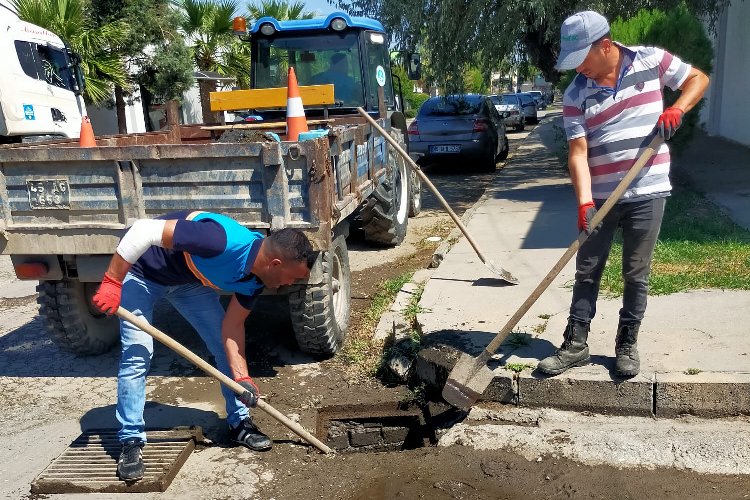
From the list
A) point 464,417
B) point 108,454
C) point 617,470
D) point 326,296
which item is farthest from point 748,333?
point 108,454

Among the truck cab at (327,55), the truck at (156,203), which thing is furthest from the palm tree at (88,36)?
the truck at (156,203)

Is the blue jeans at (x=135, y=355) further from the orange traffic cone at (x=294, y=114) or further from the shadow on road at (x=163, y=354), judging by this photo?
the orange traffic cone at (x=294, y=114)

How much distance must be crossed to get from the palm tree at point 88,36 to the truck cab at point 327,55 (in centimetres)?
901

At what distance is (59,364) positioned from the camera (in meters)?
5.46

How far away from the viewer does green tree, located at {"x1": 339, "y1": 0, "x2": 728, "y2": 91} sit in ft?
34.8

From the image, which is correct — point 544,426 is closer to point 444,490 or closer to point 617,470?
point 617,470

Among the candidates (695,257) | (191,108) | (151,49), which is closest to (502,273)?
(695,257)

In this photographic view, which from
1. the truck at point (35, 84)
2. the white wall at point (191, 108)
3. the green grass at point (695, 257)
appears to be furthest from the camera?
the white wall at point (191, 108)

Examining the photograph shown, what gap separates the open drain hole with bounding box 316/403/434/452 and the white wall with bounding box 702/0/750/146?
43.1ft

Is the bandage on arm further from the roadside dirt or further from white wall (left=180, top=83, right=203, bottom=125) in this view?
white wall (left=180, top=83, right=203, bottom=125)

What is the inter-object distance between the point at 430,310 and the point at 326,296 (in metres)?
0.99

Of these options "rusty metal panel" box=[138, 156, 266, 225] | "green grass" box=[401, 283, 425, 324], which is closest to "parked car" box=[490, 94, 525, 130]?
"green grass" box=[401, 283, 425, 324]

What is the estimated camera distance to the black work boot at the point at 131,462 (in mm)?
3684

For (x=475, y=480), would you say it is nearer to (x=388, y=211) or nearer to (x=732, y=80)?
(x=388, y=211)
